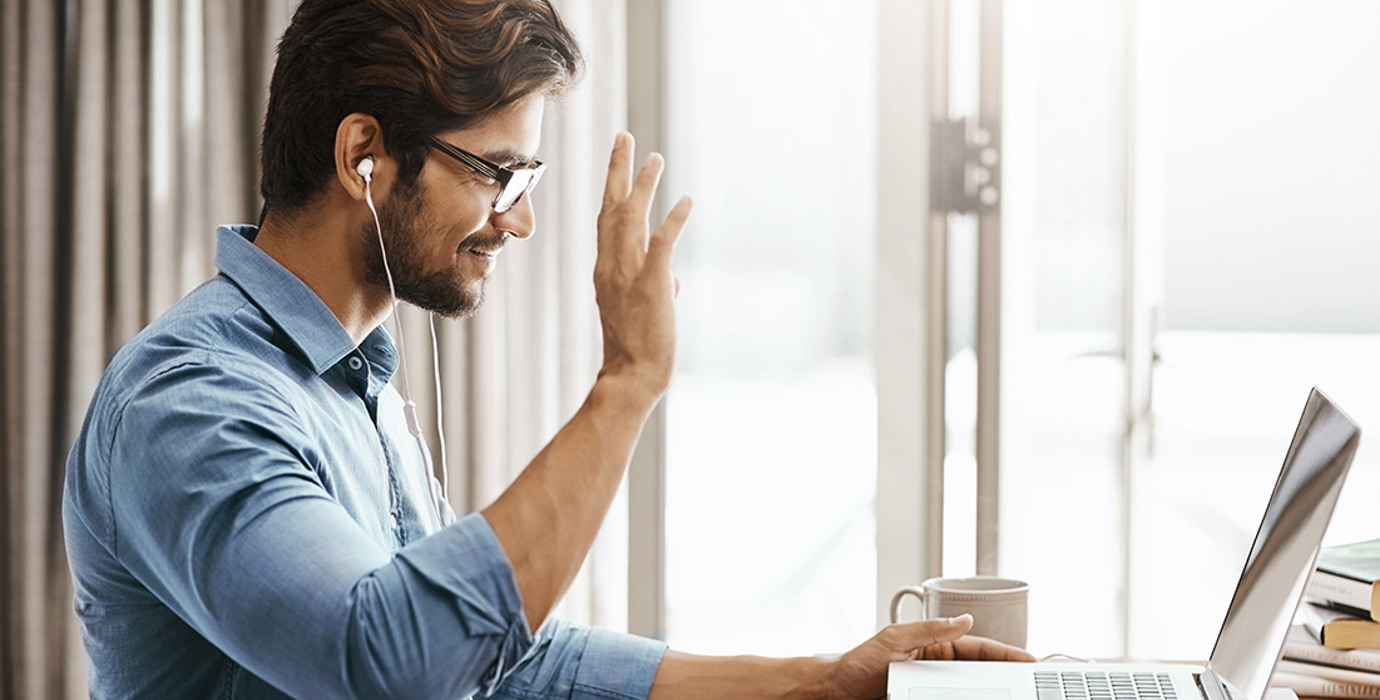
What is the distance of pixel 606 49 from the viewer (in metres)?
2.20

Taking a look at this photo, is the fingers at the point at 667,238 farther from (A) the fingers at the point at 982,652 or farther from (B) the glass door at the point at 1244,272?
(B) the glass door at the point at 1244,272

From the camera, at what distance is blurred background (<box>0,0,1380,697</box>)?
82.5 inches

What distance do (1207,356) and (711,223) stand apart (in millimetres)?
895

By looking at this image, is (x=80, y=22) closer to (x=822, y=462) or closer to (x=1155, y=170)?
(x=822, y=462)

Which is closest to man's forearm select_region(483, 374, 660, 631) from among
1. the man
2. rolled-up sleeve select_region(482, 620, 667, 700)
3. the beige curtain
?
the man

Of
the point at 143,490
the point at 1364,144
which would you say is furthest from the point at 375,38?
the point at 1364,144

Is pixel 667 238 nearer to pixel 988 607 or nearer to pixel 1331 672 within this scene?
pixel 988 607

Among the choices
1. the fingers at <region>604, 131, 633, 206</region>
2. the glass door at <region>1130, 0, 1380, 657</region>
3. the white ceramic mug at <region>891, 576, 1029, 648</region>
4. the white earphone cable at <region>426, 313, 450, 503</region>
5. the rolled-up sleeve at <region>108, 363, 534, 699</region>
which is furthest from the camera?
the glass door at <region>1130, 0, 1380, 657</region>

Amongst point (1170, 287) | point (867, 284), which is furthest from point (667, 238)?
point (1170, 287)

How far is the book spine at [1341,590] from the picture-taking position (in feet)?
3.54

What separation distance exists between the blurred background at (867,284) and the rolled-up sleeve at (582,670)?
3.47 feet

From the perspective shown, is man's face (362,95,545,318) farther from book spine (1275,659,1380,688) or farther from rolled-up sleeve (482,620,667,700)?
book spine (1275,659,1380,688)

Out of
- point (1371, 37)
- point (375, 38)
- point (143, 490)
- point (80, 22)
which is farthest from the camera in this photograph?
point (80, 22)

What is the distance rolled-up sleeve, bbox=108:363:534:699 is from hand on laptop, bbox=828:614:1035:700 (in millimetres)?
427
